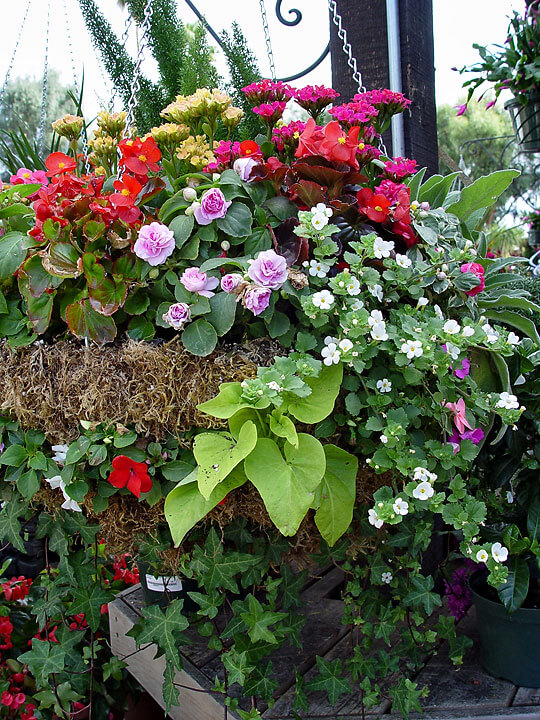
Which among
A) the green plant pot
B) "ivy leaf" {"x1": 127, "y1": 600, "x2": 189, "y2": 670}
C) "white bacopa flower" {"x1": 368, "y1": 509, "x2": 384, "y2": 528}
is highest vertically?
"white bacopa flower" {"x1": 368, "y1": 509, "x2": 384, "y2": 528}

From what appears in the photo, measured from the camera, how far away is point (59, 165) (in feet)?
3.14

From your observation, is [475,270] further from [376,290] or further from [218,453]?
[218,453]

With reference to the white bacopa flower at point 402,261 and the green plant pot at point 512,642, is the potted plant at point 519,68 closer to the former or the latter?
the white bacopa flower at point 402,261

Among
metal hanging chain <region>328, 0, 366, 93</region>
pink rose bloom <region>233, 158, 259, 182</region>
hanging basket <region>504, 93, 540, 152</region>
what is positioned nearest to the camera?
pink rose bloom <region>233, 158, 259, 182</region>

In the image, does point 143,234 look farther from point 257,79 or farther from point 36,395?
point 257,79

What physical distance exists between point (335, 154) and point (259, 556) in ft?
1.97

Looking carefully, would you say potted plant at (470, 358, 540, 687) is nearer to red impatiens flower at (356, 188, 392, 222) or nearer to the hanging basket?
red impatiens flower at (356, 188, 392, 222)

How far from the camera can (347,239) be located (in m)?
0.93

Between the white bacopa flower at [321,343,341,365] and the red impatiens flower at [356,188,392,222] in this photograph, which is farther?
the red impatiens flower at [356,188,392,222]

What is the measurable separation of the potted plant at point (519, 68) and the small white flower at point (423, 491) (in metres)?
1.49

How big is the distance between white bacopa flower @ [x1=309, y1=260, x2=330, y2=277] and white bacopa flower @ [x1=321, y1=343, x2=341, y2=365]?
12 centimetres

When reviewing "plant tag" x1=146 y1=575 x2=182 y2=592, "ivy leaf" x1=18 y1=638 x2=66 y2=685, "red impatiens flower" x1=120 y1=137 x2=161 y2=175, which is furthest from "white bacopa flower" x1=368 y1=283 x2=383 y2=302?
"ivy leaf" x1=18 y1=638 x2=66 y2=685

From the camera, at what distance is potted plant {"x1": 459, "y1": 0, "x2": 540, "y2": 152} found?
1785 mm

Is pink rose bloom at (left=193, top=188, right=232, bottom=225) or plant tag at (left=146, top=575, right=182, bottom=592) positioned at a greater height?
pink rose bloom at (left=193, top=188, right=232, bottom=225)
